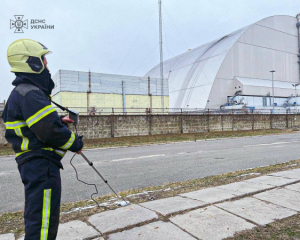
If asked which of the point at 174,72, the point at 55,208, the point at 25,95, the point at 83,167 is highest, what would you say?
the point at 174,72

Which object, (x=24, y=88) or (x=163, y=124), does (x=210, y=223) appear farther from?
(x=163, y=124)

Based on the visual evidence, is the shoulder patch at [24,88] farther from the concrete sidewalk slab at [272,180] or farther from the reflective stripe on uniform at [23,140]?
the concrete sidewalk slab at [272,180]

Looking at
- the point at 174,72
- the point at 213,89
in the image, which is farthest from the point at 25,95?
the point at 174,72

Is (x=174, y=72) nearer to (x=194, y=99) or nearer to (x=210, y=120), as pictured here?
(x=194, y=99)

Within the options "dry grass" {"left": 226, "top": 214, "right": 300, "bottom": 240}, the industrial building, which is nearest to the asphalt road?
"dry grass" {"left": 226, "top": 214, "right": 300, "bottom": 240}

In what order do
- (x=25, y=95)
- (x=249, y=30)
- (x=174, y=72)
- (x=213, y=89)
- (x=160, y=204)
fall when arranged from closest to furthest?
1. (x=25, y=95)
2. (x=160, y=204)
3. (x=213, y=89)
4. (x=249, y=30)
5. (x=174, y=72)

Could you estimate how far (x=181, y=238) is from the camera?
118 inches

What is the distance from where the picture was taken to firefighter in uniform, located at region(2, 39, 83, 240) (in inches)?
85.0

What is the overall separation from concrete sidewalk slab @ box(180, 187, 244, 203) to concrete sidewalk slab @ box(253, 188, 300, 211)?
456 millimetres

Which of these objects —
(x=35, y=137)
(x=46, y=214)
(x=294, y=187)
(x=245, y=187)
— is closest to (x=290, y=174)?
(x=294, y=187)

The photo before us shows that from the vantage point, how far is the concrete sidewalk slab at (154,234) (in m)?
3.03

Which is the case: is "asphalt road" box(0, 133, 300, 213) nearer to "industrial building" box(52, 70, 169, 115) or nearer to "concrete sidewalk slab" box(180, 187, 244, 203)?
"concrete sidewalk slab" box(180, 187, 244, 203)

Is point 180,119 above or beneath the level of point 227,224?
above

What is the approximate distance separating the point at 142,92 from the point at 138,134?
13875mm
